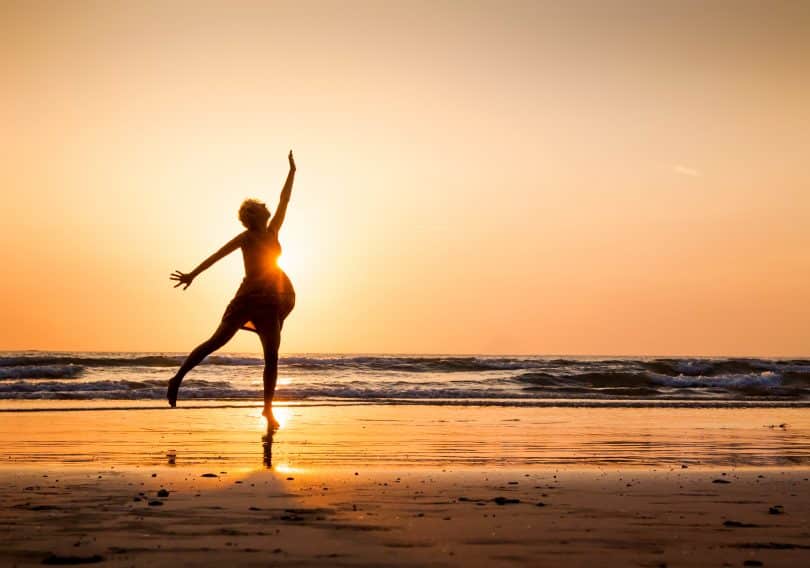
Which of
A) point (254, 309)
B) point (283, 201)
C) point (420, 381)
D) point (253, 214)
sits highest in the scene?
point (283, 201)

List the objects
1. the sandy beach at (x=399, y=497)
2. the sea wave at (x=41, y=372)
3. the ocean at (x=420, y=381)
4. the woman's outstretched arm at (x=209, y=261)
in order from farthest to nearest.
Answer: the sea wave at (x=41, y=372) < the ocean at (x=420, y=381) < the woman's outstretched arm at (x=209, y=261) < the sandy beach at (x=399, y=497)

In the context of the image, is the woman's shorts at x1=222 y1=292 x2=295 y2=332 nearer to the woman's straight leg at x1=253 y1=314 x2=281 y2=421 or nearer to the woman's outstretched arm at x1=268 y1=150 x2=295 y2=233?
the woman's straight leg at x1=253 y1=314 x2=281 y2=421

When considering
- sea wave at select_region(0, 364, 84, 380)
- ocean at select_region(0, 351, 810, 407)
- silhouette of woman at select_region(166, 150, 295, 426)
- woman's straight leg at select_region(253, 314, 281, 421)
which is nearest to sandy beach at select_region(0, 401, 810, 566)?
woman's straight leg at select_region(253, 314, 281, 421)

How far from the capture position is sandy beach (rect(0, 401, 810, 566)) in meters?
4.28

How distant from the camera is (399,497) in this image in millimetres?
5957

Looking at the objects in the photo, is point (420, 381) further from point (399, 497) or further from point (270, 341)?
point (399, 497)

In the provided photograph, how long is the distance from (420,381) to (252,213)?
22.4 m

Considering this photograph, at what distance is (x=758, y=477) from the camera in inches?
294

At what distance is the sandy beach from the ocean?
8776 millimetres

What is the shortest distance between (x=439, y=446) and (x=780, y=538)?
213 inches

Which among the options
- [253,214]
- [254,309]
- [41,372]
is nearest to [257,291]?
[254,309]

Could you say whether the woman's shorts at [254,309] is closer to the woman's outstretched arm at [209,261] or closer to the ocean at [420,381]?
the woman's outstretched arm at [209,261]

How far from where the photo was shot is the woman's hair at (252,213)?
10375 millimetres

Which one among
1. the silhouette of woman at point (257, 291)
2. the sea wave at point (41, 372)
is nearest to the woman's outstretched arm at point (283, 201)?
the silhouette of woman at point (257, 291)
